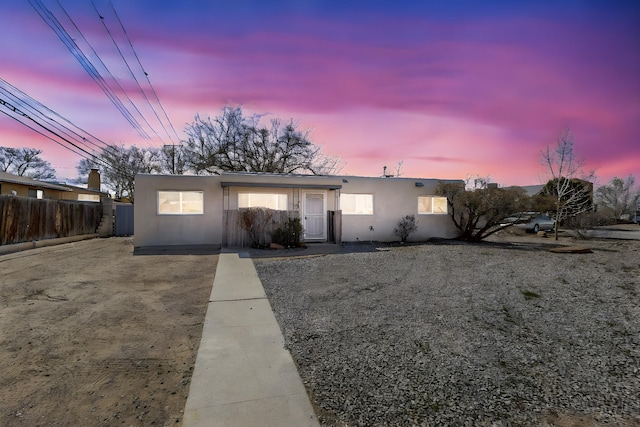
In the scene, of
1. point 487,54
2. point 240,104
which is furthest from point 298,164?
A: point 487,54

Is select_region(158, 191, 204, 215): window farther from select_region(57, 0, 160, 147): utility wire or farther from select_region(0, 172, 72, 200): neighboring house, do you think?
select_region(0, 172, 72, 200): neighboring house

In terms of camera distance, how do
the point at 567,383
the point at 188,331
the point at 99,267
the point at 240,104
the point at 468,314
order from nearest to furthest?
the point at 567,383, the point at 188,331, the point at 468,314, the point at 99,267, the point at 240,104

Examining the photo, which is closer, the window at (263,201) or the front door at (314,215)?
the window at (263,201)

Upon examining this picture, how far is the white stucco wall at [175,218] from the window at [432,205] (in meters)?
9.10

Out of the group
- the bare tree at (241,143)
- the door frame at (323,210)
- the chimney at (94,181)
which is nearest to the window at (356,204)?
the door frame at (323,210)

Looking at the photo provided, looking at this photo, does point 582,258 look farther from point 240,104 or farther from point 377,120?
point 240,104

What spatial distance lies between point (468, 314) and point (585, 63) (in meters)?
8.65

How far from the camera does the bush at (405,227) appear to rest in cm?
1492

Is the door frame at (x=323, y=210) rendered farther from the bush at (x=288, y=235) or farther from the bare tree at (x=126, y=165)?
the bare tree at (x=126, y=165)

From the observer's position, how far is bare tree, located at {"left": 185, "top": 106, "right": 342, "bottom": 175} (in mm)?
26531

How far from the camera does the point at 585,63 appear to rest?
891cm

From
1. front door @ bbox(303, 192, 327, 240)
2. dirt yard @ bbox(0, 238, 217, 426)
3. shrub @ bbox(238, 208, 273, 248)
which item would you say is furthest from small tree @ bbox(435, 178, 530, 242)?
dirt yard @ bbox(0, 238, 217, 426)

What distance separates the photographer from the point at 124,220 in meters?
19.8

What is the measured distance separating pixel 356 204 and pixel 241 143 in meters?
15.1
